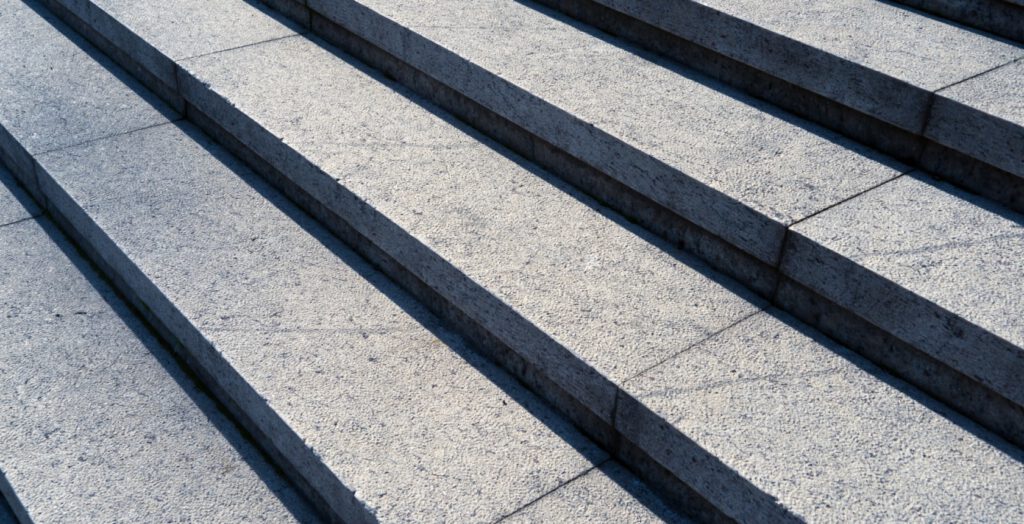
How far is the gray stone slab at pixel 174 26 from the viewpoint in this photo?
462cm

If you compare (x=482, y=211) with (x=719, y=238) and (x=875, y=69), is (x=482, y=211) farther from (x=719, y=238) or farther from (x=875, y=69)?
(x=875, y=69)

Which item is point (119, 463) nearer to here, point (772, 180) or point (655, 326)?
point (655, 326)

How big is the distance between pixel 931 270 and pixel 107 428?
97.2 inches

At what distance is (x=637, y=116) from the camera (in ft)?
11.4

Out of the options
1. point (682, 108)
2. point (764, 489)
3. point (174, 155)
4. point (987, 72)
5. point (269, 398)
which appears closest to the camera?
point (764, 489)

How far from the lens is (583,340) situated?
113 inches

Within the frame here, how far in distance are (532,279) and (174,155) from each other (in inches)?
76.2

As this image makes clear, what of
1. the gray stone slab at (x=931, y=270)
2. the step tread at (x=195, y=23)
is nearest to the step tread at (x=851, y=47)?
the gray stone slab at (x=931, y=270)

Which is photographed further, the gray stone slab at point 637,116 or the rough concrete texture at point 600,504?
the gray stone slab at point 637,116

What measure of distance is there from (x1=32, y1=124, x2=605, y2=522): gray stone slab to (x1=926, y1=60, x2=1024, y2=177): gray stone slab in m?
1.41

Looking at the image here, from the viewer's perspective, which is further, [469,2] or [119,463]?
[469,2]

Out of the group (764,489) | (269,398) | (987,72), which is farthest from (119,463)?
(987,72)

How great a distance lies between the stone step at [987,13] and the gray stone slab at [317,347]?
6.72ft

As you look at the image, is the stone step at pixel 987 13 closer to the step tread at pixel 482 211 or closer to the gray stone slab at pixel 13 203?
the step tread at pixel 482 211
